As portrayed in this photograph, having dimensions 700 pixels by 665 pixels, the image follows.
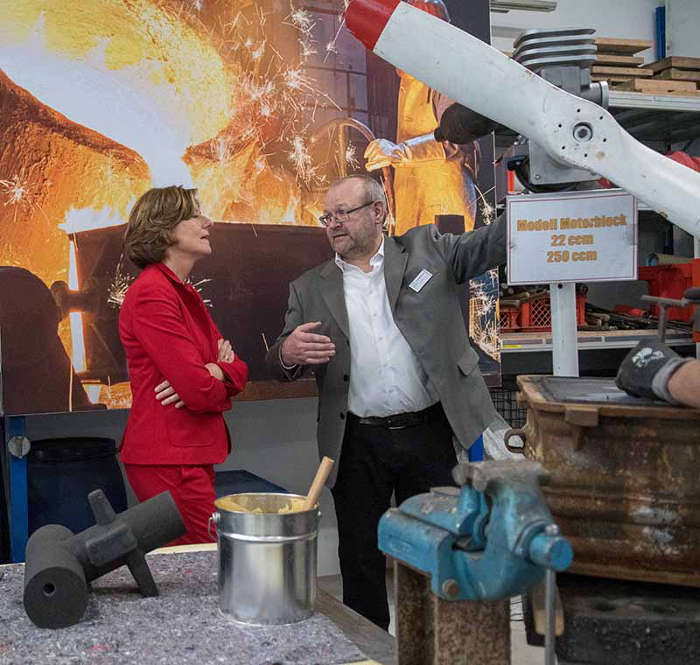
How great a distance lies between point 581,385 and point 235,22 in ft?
7.32

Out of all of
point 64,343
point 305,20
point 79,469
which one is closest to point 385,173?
point 305,20

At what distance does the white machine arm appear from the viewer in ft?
4.48

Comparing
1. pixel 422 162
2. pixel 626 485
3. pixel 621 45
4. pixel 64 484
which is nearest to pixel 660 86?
pixel 621 45

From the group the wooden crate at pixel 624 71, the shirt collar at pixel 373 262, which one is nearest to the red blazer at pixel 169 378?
the shirt collar at pixel 373 262

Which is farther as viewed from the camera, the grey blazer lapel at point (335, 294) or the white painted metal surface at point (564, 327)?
the grey blazer lapel at point (335, 294)

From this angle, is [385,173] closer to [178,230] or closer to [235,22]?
[235,22]

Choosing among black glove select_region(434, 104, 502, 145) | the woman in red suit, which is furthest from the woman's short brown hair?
black glove select_region(434, 104, 502, 145)

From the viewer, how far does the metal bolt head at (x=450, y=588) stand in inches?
37.6

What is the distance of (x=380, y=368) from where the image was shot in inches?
108

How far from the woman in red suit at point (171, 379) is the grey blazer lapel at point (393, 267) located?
1.75 ft

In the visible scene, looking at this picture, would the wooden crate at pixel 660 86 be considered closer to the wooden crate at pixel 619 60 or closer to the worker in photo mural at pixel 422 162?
the wooden crate at pixel 619 60

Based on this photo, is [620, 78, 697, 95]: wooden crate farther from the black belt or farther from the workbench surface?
the workbench surface

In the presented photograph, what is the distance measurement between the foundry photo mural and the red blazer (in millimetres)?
486

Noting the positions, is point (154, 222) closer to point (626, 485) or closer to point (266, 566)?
point (266, 566)
